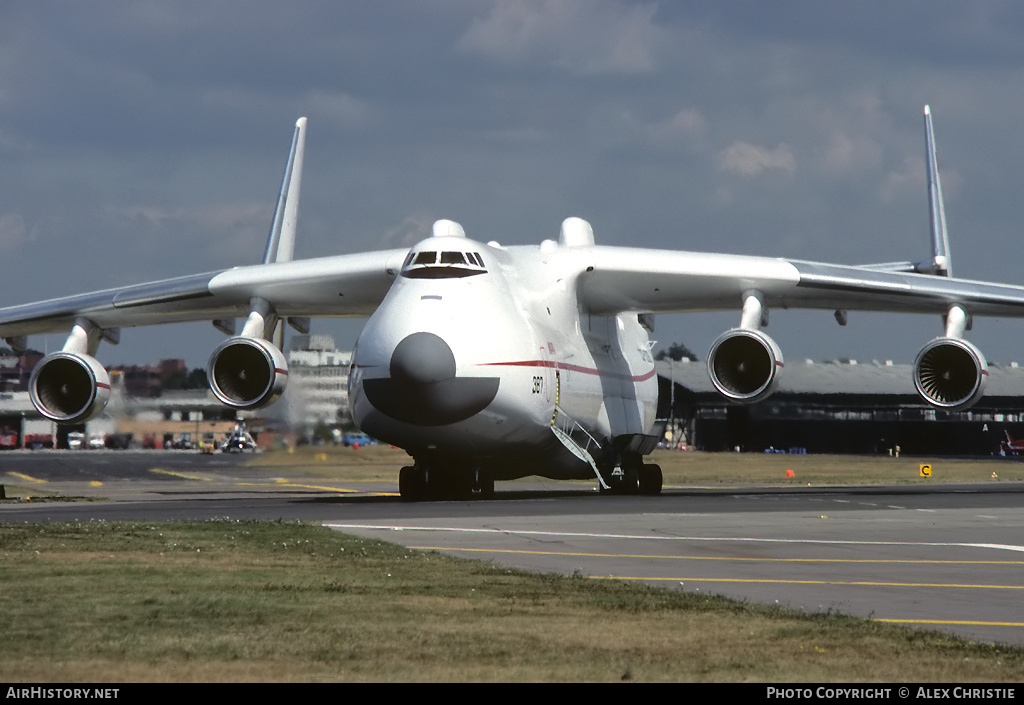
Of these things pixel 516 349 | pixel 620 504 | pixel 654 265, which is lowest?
pixel 620 504

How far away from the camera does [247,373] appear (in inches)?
1037

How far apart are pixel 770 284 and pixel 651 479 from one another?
4.90 m

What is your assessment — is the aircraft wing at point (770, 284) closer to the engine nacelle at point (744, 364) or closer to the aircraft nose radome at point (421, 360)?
the engine nacelle at point (744, 364)

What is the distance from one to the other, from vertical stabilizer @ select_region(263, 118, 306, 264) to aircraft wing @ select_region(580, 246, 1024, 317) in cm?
736

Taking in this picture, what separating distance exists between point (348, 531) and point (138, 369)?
19163 mm

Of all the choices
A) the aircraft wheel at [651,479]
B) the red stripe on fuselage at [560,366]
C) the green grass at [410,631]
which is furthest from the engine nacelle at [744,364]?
the green grass at [410,631]

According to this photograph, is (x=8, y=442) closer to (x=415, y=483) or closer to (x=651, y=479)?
(x=651, y=479)

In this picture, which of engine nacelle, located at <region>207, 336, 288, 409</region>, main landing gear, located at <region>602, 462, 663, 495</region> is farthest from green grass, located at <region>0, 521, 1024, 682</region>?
main landing gear, located at <region>602, 462, 663, 495</region>

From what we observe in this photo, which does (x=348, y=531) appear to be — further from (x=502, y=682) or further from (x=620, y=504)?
(x=502, y=682)

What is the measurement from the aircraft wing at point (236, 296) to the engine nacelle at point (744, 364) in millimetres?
5845

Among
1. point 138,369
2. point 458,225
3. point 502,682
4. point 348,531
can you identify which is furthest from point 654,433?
point 502,682

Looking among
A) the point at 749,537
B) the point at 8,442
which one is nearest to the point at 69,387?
the point at 749,537

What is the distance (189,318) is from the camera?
29.9 m

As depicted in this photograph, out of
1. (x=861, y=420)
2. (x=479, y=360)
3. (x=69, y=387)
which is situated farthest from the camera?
(x=861, y=420)
